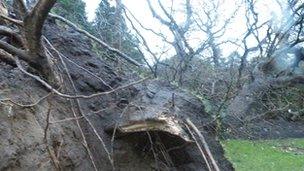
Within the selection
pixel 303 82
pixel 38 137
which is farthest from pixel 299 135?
pixel 38 137

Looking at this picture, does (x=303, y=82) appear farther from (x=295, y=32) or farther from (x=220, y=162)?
(x=220, y=162)

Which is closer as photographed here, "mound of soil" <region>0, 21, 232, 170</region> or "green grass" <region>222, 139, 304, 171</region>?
"mound of soil" <region>0, 21, 232, 170</region>

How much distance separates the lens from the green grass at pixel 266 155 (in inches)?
406

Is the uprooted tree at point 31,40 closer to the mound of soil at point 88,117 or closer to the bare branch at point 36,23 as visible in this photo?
the bare branch at point 36,23

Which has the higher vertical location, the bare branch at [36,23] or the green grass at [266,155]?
the bare branch at [36,23]

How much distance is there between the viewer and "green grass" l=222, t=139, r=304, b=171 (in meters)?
10.3

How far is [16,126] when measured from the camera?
2.50 meters

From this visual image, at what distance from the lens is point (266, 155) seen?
11.9 m

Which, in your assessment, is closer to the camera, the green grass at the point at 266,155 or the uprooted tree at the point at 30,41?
the uprooted tree at the point at 30,41

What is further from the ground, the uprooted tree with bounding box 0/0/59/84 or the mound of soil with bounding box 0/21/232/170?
the uprooted tree with bounding box 0/0/59/84

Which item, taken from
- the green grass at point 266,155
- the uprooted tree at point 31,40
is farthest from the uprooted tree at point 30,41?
the green grass at point 266,155

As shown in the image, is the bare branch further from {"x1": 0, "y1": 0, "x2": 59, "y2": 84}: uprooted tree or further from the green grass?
the green grass

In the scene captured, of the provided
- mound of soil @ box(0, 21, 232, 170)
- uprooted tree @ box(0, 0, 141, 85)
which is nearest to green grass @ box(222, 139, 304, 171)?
mound of soil @ box(0, 21, 232, 170)

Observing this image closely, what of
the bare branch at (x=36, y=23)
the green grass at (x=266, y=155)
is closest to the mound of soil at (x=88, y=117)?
the bare branch at (x=36, y=23)
